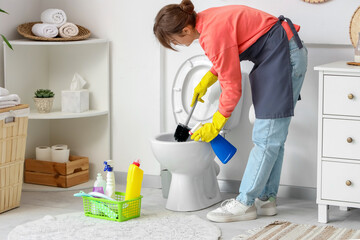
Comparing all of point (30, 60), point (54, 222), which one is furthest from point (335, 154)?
point (30, 60)

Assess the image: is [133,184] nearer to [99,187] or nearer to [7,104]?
[99,187]

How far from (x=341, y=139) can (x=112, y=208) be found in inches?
45.1

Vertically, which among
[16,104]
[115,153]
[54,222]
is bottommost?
[54,222]

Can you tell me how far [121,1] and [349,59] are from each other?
1.37 meters

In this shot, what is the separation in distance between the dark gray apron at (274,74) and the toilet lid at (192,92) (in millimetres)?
419

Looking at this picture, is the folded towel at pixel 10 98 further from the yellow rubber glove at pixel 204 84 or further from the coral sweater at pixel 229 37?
the coral sweater at pixel 229 37

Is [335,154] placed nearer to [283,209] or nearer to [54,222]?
[283,209]

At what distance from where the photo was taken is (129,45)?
3.88 metres

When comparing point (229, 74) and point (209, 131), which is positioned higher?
point (229, 74)

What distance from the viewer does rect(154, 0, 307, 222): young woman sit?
3.01 meters

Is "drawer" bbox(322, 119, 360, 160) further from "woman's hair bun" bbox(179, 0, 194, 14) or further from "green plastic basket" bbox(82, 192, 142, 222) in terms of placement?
"green plastic basket" bbox(82, 192, 142, 222)

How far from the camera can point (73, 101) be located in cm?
388

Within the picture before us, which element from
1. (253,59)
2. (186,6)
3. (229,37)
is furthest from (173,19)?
(253,59)

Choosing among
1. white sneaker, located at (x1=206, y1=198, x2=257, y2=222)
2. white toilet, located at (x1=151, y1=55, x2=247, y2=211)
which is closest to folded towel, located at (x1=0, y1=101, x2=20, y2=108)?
white toilet, located at (x1=151, y1=55, x2=247, y2=211)
